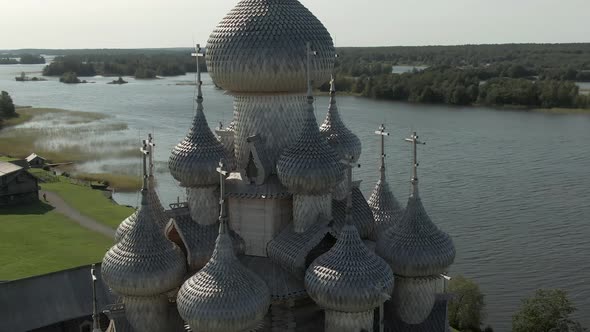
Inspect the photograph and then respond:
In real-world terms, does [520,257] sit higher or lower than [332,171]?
lower

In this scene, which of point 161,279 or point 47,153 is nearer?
point 161,279

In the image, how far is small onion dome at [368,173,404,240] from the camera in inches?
371

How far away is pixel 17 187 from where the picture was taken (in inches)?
1038

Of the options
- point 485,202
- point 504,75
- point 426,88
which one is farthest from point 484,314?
point 504,75

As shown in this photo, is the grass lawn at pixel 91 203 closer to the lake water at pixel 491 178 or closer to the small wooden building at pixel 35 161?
the lake water at pixel 491 178

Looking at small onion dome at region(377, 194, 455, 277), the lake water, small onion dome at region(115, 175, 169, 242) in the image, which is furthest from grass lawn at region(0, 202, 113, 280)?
small onion dome at region(377, 194, 455, 277)

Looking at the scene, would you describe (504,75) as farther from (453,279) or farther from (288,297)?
(288,297)

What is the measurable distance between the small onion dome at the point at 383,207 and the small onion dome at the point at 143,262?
319 centimetres

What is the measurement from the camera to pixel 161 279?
754cm

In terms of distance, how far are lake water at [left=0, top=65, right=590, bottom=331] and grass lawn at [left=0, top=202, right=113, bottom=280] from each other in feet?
12.3

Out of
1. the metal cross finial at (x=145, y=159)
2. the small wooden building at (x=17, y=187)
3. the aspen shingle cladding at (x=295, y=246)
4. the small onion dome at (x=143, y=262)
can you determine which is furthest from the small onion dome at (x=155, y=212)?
the small wooden building at (x=17, y=187)

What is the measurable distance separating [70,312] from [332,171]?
7.94 m

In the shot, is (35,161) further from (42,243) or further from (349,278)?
(349,278)

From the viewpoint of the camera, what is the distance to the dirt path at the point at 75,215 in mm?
22594
